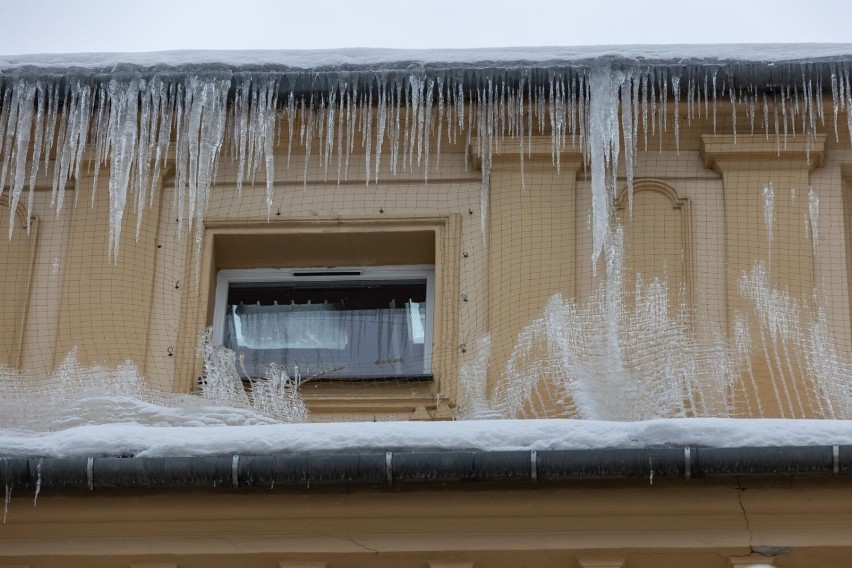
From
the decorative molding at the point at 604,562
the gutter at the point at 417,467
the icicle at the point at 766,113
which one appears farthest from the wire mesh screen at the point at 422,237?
the decorative molding at the point at 604,562

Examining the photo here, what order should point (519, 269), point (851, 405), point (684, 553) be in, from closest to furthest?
point (684, 553)
point (851, 405)
point (519, 269)

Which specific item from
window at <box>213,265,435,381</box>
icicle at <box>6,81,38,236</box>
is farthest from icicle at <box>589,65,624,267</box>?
icicle at <box>6,81,38,236</box>

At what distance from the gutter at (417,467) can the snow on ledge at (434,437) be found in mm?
68

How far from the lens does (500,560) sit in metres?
9.64

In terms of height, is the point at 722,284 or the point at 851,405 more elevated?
the point at 722,284

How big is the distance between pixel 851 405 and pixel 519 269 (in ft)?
6.73

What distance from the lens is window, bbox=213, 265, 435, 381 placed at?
464 inches

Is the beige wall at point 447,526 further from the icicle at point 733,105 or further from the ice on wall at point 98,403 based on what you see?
the icicle at point 733,105

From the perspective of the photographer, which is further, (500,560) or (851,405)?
(851,405)

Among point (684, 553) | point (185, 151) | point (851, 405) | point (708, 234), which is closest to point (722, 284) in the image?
point (708, 234)

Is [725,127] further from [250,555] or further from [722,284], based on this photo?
[250,555]

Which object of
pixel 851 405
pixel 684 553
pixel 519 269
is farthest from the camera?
pixel 519 269

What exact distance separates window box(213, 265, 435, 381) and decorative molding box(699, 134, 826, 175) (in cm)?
183

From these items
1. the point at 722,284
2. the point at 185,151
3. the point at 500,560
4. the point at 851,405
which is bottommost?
the point at 500,560
